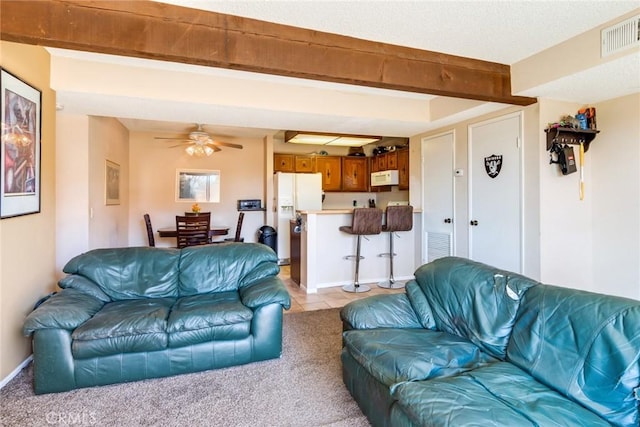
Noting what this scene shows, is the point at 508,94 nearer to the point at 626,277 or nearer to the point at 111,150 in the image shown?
the point at 626,277

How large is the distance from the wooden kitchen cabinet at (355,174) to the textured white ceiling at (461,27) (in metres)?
4.08

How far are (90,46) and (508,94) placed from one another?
3.25m

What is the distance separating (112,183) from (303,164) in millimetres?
3598

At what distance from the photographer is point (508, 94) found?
304cm

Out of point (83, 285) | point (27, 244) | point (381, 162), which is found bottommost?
point (83, 285)

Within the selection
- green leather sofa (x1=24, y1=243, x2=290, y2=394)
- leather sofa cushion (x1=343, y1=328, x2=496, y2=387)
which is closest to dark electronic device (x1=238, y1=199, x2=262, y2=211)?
green leather sofa (x1=24, y1=243, x2=290, y2=394)

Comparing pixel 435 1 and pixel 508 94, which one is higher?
pixel 435 1

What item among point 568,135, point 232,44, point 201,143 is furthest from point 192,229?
point 568,135

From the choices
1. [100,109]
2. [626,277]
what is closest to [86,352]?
[100,109]

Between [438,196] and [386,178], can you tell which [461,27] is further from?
[386,178]

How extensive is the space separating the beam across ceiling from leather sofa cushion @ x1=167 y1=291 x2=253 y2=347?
1712mm

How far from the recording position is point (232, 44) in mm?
2254

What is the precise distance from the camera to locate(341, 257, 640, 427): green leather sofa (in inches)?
51.2

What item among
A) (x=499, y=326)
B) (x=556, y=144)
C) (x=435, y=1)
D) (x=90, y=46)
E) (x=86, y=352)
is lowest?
(x=86, y=352)
